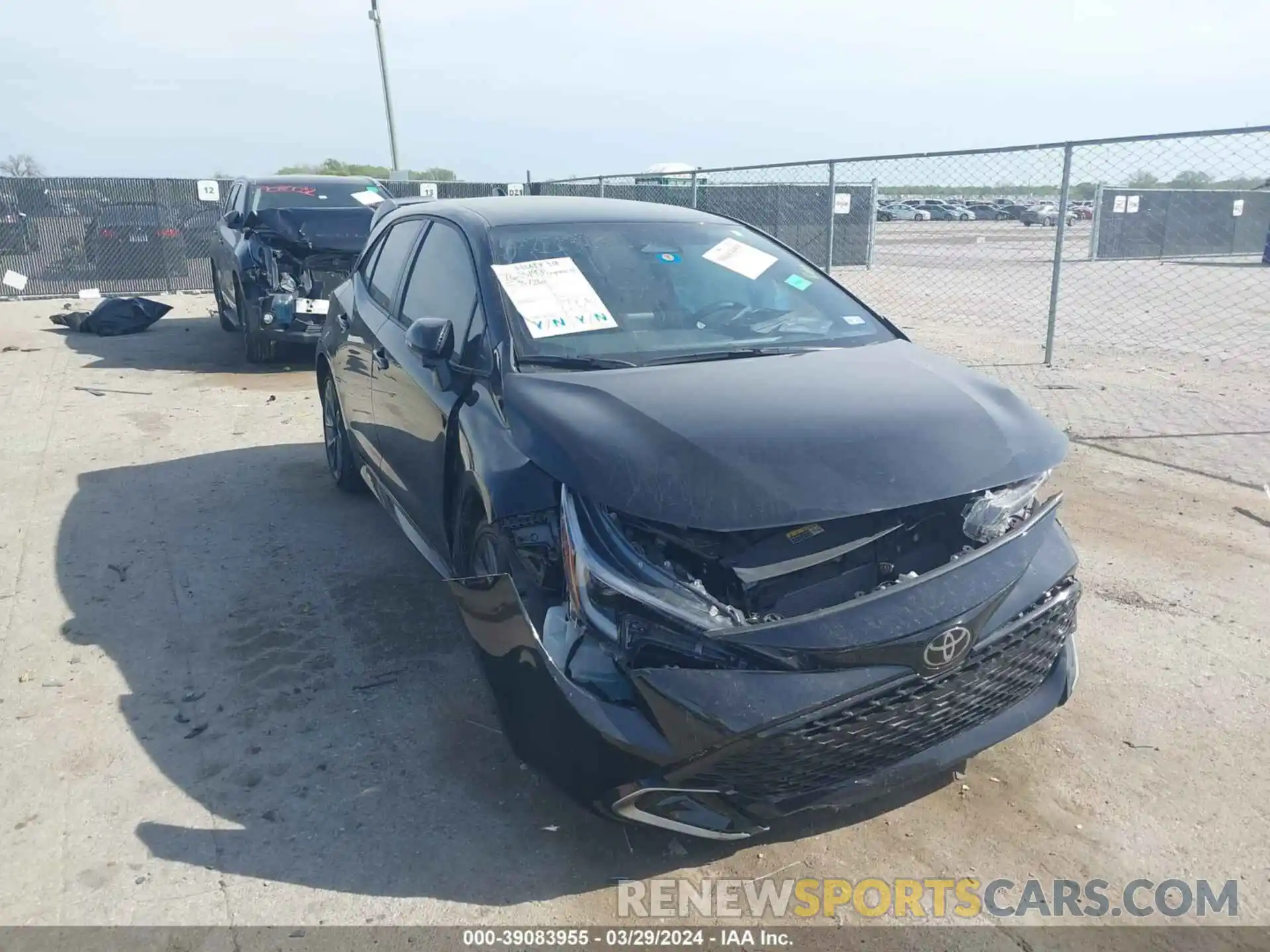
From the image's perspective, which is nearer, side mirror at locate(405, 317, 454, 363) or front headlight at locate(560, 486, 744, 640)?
front headlight at locate(560, 486, 744, 640)

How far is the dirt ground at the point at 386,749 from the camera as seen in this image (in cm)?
273

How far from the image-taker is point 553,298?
357 centimetres

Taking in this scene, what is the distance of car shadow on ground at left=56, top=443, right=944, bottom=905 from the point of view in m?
2.81

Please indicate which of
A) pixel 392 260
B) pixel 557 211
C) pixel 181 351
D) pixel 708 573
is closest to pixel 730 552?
pixel 708 573

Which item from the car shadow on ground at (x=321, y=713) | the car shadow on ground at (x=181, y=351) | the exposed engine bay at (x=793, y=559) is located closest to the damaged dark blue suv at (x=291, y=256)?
the car shadow on ground at (x=181, y=351)

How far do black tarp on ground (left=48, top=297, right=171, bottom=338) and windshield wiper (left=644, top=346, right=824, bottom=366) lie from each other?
11.1m

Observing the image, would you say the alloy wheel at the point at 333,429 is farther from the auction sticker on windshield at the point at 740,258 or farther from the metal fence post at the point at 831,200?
the metal fence post at the point at 831,200

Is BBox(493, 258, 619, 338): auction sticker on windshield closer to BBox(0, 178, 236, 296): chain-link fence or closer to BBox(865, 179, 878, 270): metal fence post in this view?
BBox(865, 179, 878, 270): metal fence post

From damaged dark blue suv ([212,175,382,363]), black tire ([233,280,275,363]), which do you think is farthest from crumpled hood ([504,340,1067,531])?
black tire ([233,280,275,363])

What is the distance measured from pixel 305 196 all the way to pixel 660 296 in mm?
7829

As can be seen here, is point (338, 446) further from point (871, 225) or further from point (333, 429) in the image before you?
point (871, 225)

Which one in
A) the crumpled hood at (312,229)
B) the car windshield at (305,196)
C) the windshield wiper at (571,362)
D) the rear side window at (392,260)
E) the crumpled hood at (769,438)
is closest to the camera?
the crumpled hood at (769,438)

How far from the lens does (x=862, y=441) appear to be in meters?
2.75

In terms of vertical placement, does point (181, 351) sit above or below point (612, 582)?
below
